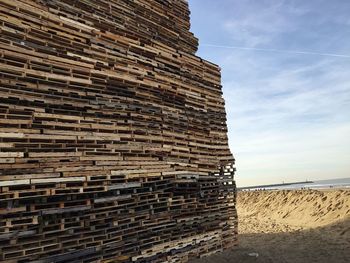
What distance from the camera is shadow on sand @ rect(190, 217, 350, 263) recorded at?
11.4 m

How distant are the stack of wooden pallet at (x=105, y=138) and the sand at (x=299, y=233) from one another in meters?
→ 1.31

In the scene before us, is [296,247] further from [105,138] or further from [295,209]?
[295,209]

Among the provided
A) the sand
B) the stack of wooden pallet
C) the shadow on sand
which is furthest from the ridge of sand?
the stack of wooden pallet

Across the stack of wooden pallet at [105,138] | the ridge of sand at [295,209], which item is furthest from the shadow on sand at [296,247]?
the ridge of sand at [295,209]

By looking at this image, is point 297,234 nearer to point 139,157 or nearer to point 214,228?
point 214,228

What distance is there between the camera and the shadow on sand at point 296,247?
1143 cm

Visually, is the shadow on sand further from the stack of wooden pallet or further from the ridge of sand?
the ridge of sand

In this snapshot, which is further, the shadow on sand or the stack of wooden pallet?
the shadow on sand

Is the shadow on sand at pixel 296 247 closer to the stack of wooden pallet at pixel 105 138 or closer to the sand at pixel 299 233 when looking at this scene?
the sand at pixel 299 233

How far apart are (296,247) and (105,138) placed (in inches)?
341

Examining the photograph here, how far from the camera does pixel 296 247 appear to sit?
13.5m

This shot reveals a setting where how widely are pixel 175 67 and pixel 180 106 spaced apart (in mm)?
1261

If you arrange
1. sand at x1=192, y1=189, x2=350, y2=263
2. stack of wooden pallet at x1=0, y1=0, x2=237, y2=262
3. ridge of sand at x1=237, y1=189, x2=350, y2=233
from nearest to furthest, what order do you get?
stack of wooden pallet at x1=0, y1=0, x2=237, y2=262
sand at x1=192, y1=189, x2=350, y2=263
ridge of sand at x1=237, y1=189, x2=350, y2=233

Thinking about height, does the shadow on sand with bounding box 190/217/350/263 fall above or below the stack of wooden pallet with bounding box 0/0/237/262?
below
